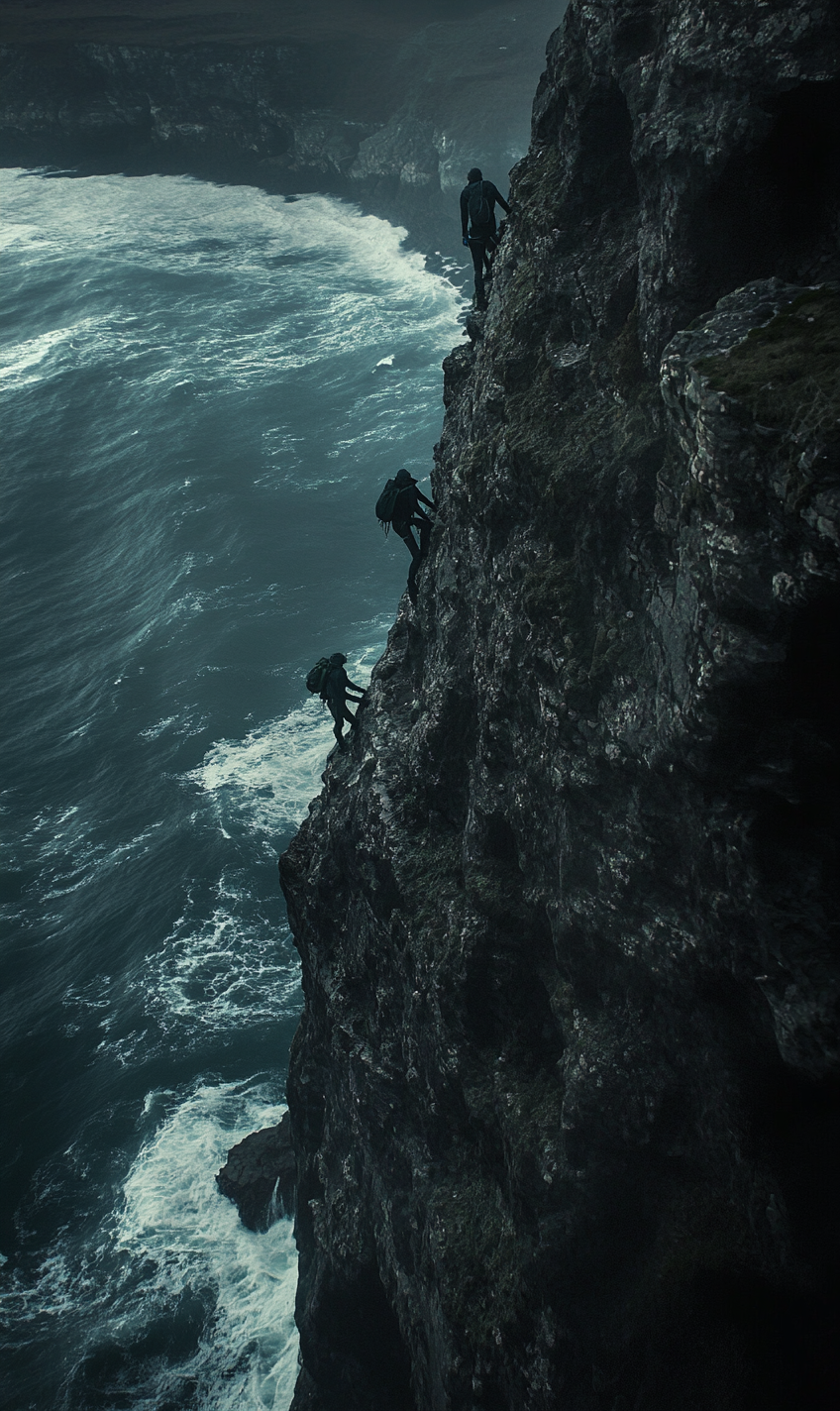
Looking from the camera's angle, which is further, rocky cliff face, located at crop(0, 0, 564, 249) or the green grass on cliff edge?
rocky cliff face, located at crop(0, 0, 564, 249)

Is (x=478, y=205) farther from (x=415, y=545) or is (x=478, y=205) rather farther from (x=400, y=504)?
(x=415, y=545)

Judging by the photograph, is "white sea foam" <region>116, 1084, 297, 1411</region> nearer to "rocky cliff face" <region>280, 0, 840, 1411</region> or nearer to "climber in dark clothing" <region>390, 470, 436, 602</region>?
"rocky cliff face" <region>280, 0, 840, 1411</region>

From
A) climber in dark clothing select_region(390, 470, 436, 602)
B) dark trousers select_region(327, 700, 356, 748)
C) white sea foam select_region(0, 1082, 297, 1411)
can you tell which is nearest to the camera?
climber in dark clothing select_region(390, 470, 436, 602)

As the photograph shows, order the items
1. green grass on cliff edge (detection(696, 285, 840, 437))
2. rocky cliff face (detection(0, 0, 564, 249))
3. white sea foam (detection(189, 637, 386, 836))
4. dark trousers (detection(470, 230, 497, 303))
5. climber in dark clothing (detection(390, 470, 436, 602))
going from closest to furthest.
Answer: green grass on cliff edge (detection(696, 285, 840, 437)), climber in dark clothing (detection(390, 470, 436, 602)), dark trousers (detection(470, 230, 497, 303)), white sea foam (detection(189, 637, 386, 836)), rocky cliff face (detection(0, 0, 564, 249))

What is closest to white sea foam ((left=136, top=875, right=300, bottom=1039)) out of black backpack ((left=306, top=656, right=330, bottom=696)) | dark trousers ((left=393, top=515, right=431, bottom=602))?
black backpack ((left=306, top=656, right=330, bottom=696))

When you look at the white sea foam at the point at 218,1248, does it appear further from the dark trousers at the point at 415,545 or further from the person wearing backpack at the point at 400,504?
the person wearing backpack at the point at 400,504

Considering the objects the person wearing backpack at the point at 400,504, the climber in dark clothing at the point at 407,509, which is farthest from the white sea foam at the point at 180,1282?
the person wearing backpack at the point at 400,504
